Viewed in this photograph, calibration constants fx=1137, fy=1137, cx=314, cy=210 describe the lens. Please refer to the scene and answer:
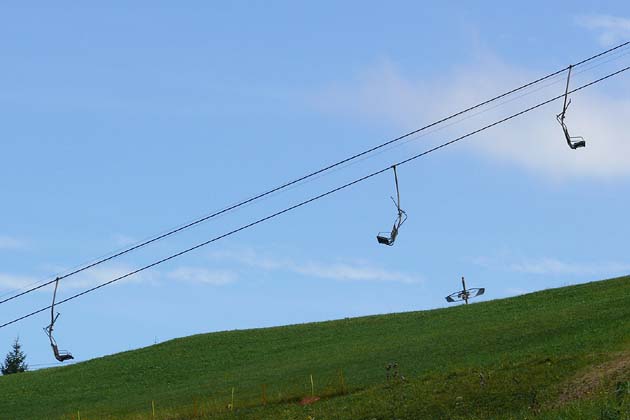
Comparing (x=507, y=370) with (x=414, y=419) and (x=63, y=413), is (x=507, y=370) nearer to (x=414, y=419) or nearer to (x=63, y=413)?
(x=414, y=419)

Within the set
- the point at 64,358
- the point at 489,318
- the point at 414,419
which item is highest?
the point at 489,318

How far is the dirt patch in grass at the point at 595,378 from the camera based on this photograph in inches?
1433

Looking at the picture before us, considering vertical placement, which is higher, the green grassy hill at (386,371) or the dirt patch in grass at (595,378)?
the green grassy hill at (386,371)

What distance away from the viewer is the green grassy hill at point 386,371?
3847cm

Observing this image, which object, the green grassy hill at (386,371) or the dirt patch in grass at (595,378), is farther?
the green grassy hill at (386,371)

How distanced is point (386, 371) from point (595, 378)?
530 inches

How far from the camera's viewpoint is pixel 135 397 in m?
60.4

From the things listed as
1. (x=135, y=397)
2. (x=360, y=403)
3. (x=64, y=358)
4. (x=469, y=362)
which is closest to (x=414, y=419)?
(x=360, y=403)

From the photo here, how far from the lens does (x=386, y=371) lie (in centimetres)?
4962

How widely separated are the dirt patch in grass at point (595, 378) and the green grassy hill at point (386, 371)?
0.07 metres

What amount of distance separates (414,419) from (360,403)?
4386 mm

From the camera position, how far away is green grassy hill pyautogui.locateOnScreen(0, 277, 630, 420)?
38.5 meters

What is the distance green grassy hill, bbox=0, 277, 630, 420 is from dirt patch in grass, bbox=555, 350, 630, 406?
0.21ft

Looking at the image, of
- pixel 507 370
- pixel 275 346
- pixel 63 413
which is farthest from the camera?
pixel 275 346
